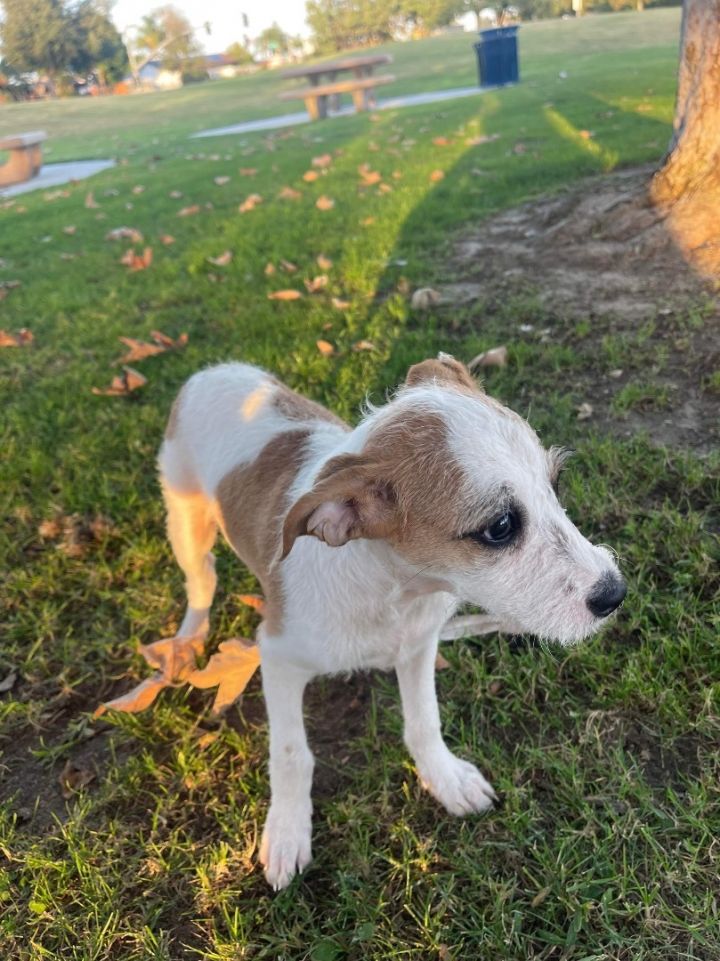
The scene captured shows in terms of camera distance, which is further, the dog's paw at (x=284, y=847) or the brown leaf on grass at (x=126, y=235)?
the brown leaf on grass at (x=126, y=235)

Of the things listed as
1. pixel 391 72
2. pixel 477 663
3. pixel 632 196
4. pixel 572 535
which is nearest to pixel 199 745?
pixel 477 663

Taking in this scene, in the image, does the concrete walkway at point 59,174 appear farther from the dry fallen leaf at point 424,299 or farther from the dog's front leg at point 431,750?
the dog's front leg at point 431,750

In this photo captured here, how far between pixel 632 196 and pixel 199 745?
583 cm

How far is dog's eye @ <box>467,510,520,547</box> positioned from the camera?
187 centimetres

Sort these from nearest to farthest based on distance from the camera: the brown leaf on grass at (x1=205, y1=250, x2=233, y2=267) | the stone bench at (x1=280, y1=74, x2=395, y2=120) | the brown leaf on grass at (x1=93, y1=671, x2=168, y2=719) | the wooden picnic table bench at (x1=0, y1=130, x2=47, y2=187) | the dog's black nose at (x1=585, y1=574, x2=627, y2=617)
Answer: the dog's black nose at (x1=585, y1=574, x2=627, y2=617) → the brown leaf on grass at (x1=93, y1=671, x2=168, y2=719) → the brown leaf on grass at (x1=205, y1=250, x2=233, y2=267) → the wooden picnic table bench at (x1=0, y1=130, x2=47, y2=187) → the stone bench at (x1=280, y1=74, x2=395, y2=120)

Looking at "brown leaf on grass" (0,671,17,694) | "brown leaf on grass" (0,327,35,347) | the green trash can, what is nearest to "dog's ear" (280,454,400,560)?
"brown leaf on grass" (0,671,17,694)

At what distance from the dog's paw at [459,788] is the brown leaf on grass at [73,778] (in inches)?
54.4

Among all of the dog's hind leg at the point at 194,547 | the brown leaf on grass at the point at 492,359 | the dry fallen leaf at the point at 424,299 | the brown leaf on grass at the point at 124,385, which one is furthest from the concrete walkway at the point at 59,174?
the dog's hind leg at the point at 194,547

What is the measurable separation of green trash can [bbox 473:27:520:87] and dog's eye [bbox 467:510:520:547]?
81.5 feet

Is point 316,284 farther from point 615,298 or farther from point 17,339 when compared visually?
point 17,339

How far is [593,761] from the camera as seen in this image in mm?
2451

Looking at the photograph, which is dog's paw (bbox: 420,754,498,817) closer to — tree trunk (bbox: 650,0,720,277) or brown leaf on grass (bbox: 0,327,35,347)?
tree trunk (bbox: 650,0,720,277)

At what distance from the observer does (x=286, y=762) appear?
242 cm

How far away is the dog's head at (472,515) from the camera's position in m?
1.86
